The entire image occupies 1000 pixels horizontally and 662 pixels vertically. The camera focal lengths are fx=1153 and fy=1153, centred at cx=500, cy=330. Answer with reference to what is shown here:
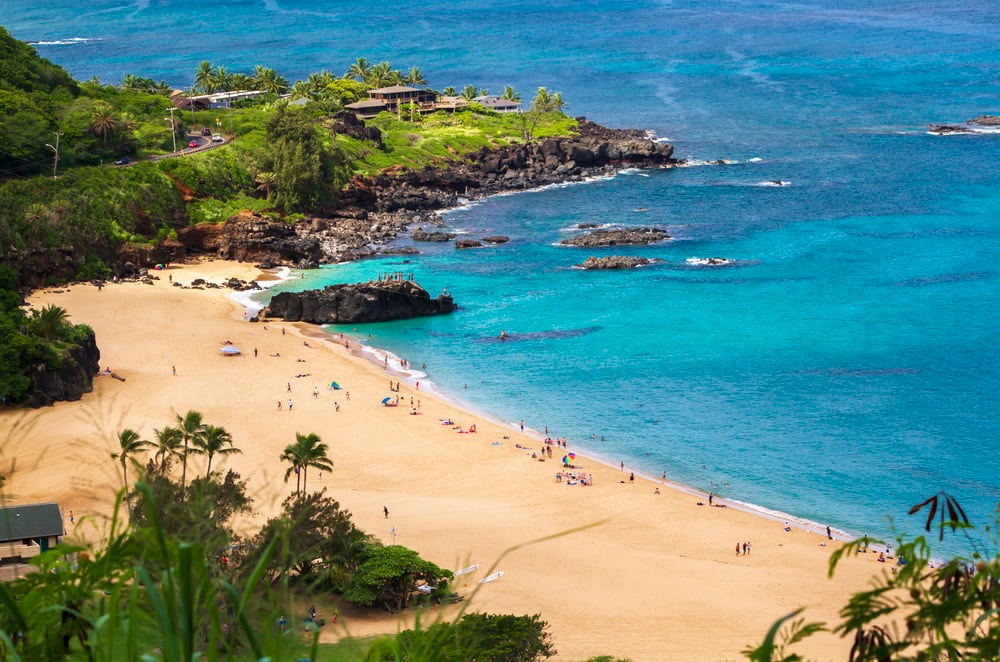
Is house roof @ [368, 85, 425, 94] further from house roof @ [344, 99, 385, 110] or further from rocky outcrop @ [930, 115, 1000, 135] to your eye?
rocky outcrop @ [930, 115, 1000, 135]

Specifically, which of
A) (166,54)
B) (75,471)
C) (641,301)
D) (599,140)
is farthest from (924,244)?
(166,54)

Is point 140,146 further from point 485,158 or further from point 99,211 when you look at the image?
point 485,158

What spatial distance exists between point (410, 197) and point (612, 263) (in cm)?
2458

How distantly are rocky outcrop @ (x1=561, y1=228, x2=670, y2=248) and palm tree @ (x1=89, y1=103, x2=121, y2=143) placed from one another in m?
36.3

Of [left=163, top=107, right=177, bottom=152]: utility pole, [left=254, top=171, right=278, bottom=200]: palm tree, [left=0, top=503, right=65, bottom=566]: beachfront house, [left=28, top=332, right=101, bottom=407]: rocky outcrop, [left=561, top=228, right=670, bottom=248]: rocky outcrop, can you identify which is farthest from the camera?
[left=163, top=107, right=177, bottom=152]: utility pole

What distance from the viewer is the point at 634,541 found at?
4153cm

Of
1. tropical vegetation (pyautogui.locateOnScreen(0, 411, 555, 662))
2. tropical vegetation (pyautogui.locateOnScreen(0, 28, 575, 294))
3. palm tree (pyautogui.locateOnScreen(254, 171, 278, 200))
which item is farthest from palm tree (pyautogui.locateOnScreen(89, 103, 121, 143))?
tropical vegetation (pyautogui.locateOnScreen(0, 411, 555, 662))

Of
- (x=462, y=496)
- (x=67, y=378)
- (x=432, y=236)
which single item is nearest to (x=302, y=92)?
(x=432, y=236)

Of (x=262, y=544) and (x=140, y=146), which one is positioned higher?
(x=140, y=146)

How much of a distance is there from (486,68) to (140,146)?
295ft

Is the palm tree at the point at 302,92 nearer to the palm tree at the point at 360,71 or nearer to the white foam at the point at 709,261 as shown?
the palm tree at the point at 360,71

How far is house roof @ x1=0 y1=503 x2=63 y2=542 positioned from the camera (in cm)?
3097

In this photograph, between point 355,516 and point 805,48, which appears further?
point 805,48

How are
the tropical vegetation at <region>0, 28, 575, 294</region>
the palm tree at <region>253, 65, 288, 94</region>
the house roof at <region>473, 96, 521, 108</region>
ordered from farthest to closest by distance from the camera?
1. the house roof at <region>473, 96, 521, 108</region>
2. the palm tree at <region>253, 65, 288, 94</region>
3. the tropical vegetation at <region>0, 28, 575, 294</region>
